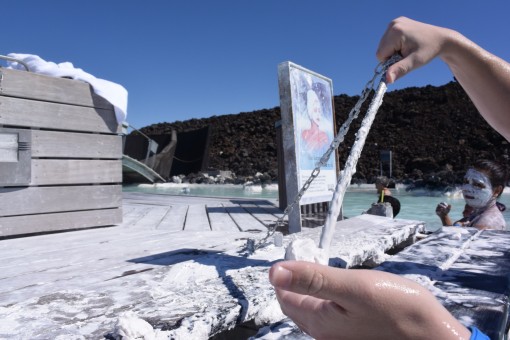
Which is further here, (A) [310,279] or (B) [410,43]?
(B) [410,43]

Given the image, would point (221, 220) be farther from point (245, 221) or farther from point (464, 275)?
point (464, 275)

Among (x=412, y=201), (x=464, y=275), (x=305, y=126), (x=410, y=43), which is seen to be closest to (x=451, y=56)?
(x=410, y=43)

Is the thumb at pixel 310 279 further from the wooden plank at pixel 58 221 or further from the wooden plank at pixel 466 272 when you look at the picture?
the wooden plank at pixel 58 221

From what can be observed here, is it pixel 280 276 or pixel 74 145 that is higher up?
pixel 74 145

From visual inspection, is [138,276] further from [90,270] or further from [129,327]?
[129,327]

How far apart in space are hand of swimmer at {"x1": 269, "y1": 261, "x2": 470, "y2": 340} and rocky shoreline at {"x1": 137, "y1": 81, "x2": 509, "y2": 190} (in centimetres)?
1446

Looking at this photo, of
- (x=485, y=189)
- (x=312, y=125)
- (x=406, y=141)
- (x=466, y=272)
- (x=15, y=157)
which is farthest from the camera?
(x=406, y=141)

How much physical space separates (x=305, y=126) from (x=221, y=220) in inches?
53.1

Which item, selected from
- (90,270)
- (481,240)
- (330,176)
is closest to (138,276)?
(90,270)

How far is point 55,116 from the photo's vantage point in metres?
3.17

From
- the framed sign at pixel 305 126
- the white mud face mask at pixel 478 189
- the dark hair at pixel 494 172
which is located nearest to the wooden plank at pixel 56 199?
the framed sign at pixel 305 126

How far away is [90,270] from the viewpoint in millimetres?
1705

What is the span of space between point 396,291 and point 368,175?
20.0 metres

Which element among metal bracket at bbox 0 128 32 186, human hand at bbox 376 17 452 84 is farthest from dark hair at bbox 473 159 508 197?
metal bracket at bbox 0 128 32 186
